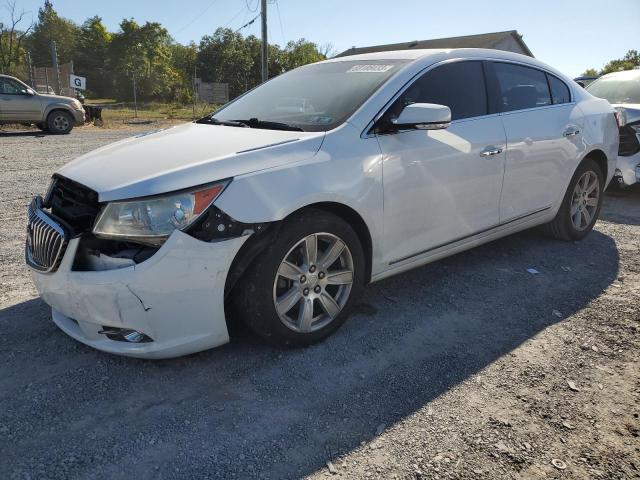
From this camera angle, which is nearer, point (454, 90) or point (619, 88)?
point (454, 90)

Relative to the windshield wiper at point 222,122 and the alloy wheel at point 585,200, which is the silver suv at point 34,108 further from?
the alloy wheel at point 585,200

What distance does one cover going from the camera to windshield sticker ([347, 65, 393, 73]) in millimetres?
3398

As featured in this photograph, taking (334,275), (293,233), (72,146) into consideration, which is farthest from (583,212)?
(72,146)

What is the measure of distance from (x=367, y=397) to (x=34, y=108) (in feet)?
49.6

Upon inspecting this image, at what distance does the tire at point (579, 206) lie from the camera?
15.1 ft

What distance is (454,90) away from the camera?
358 cm

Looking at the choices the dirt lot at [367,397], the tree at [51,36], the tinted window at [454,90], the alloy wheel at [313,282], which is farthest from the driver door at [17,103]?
the tree at [51,36]

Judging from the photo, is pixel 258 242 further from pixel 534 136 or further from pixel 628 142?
pixel 628 142

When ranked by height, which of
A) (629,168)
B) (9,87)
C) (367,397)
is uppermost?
(9,87)

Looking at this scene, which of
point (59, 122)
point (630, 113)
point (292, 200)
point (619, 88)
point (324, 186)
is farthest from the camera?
point (59, 122)

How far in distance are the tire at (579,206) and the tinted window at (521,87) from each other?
2.63ft

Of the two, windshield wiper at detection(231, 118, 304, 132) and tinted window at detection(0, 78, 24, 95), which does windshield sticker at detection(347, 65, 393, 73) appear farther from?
tinted window at detection(0, 78, 24, 95)

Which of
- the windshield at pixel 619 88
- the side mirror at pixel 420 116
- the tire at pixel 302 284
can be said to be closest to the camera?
the tire at pixel 302 284

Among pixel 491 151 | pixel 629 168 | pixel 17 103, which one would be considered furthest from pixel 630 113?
pixel 17 103
